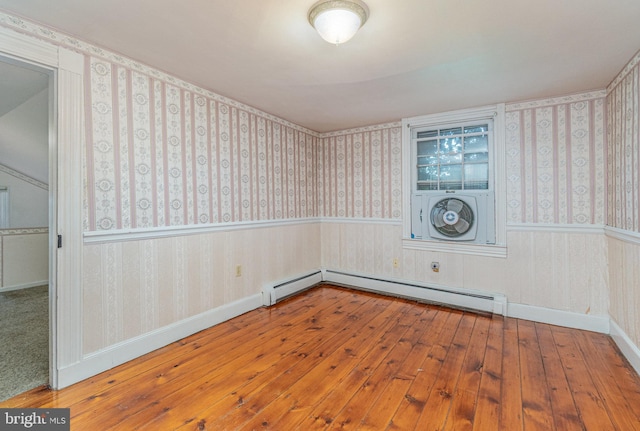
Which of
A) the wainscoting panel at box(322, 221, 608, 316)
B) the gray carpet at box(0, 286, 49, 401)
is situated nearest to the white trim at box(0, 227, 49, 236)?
the gray carpet at box(0, 286, 49, 401)

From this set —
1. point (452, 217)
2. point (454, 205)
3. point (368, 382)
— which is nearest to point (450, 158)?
point (454, 205)

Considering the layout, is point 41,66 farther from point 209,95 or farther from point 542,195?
point 542,195

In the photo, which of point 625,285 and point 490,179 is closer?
point 625,285

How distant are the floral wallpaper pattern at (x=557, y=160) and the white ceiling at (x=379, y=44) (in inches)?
7.9

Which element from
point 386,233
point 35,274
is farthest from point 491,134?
point 35,274

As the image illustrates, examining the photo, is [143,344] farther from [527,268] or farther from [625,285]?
[625,285]

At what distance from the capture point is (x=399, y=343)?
7.70 ft

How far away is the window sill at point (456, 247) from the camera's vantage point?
3.04 meters

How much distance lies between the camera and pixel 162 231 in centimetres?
231

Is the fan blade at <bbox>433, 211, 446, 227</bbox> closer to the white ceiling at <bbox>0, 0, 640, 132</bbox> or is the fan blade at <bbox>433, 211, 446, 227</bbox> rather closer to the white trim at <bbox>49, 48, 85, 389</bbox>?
the white ceiling at <bbox>0, 0, 640, 132</bbox>

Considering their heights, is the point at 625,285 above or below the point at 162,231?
below

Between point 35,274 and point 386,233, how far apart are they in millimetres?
5042

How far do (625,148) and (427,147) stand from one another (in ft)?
5.44

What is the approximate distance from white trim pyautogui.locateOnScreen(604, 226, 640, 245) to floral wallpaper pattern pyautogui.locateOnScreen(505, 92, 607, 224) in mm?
176
